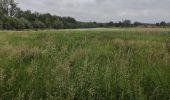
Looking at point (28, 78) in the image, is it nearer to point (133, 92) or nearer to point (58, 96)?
point (58, 96)

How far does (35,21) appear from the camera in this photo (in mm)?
84375

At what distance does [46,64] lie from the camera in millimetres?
5914

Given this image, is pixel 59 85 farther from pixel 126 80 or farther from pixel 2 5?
pixel 2 5

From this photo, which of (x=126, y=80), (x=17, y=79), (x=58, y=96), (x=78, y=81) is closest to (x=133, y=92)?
(x=126, y=80)

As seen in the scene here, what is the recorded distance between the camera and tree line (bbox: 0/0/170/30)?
7662cm

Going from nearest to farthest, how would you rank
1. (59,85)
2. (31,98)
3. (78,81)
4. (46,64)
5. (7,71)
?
(31,98) < (59,85) < (78,81) < (7,71) < (46,64)

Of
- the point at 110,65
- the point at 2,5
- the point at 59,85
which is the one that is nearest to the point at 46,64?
the point at 110,65

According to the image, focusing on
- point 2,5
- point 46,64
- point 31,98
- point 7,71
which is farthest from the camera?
point 2,5

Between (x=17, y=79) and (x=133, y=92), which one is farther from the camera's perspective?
(x=17, y=79)

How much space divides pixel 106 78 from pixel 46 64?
1418 millimetres

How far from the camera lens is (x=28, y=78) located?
16.6 ft

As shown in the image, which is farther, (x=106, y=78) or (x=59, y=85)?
(x=106, y=78)

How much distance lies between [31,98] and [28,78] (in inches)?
39.5

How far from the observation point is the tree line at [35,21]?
76625 millimetres
